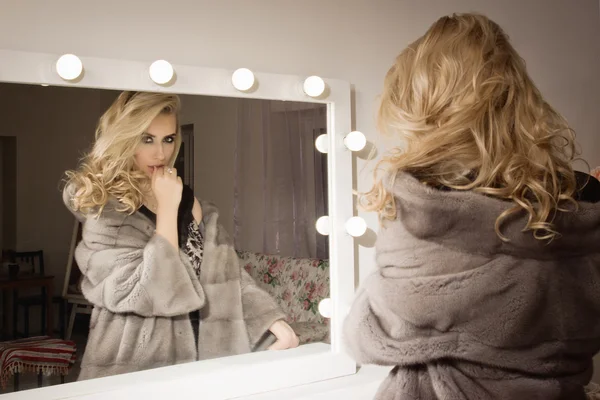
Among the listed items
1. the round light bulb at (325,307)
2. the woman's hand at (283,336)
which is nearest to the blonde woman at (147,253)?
the woman's hand at (283,336)

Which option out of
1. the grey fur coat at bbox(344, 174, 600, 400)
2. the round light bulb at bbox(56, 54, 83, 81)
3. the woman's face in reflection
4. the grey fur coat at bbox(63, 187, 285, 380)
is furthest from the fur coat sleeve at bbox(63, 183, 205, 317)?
the grey fur coat at bbox(344, 174, 600, 400)

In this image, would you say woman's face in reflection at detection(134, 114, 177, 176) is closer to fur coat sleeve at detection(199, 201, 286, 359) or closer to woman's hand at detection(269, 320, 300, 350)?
fur coat sleeve at detection(199, 201, 286, 359)

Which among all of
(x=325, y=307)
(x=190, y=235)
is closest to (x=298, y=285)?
(x=325, y=307)

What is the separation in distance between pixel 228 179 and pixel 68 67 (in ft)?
1.37

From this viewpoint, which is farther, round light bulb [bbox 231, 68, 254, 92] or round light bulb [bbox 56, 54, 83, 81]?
round light bulb [bbox 231, 68, 254, 92]

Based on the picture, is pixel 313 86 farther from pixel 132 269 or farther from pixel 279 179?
pixel 132 269

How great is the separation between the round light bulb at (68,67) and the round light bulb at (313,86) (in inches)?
21.2

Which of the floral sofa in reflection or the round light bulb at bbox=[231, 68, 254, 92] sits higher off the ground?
the round light bulb at bbox=[231, 68, 254, 92]

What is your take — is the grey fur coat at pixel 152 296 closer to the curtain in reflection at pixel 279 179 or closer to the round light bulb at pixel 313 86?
the curtain in reflection at pixel 279 179

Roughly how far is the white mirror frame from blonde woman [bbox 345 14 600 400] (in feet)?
1.32

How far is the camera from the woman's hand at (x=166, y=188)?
4.31 ft

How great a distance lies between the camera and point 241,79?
1.39 metres

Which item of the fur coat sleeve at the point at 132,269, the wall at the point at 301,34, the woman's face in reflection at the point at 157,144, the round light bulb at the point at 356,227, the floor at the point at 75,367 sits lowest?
the floor at the point at 75,367

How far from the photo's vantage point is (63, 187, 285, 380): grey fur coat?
4.08 feet
